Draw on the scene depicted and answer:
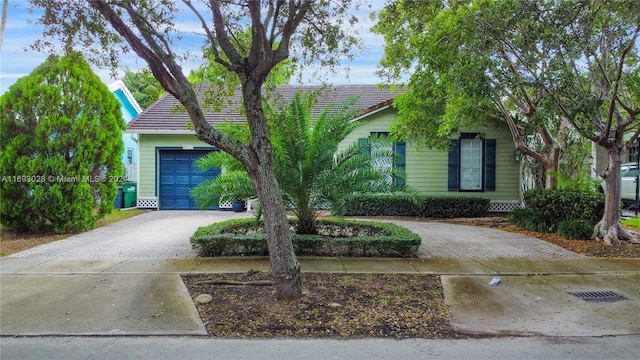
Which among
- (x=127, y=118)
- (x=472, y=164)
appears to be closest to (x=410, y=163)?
(x=472, y=164)

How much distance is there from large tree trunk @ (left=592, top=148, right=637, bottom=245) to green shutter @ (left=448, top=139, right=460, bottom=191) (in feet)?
20.5

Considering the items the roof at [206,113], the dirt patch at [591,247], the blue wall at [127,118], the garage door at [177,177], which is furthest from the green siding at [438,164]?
the blue wall at [127,118]

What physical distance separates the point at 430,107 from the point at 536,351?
9.55 m

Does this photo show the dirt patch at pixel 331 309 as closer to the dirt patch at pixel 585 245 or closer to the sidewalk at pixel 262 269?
the sidewalk at pixel 262 269

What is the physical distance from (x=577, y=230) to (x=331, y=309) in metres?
7.86

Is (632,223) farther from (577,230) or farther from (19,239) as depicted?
(19,239)

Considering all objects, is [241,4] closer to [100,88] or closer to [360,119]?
[100,88]

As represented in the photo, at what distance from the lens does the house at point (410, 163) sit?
1614cm

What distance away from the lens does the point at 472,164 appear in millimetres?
16359

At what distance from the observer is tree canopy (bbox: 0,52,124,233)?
1038cm

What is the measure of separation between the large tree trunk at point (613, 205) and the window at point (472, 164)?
19.7 ft

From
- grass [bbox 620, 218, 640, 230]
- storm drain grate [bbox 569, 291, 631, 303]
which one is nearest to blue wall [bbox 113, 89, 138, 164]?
grass [bbox 620, 218, 640, 230]

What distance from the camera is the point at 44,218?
10.8m

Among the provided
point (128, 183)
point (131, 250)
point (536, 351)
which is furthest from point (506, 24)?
point (128, 183)
